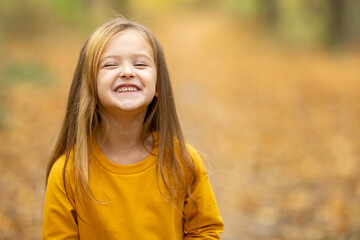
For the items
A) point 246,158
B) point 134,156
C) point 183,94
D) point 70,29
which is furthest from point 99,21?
point 134,156

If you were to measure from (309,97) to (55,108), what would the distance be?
6.07m

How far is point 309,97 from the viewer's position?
9766 millimetres

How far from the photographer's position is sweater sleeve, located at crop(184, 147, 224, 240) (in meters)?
2.27

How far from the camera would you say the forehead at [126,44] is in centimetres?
219

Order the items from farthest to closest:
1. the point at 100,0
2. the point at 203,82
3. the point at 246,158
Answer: the point at 100,0 → the point at 203,82 → the point at 246,158

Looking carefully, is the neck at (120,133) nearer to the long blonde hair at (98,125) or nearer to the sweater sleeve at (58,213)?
the long blonde hair at (98,125)

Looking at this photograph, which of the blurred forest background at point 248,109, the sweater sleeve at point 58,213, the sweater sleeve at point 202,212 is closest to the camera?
the sweater sleeve at point 58,213

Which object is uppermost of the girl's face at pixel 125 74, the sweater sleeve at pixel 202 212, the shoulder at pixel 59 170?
the girl's face at pixel 125 74

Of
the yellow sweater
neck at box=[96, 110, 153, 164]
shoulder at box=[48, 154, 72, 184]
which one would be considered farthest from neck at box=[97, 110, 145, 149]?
shoulder at box=[48, 154, 72, 184]

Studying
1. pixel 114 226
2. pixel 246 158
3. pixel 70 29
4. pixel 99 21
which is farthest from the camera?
pixel 99 21

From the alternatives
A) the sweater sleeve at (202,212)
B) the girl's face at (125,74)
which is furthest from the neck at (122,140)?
the sweater sleeve at (202,212)

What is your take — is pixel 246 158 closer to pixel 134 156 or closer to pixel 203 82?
pixel 134 156

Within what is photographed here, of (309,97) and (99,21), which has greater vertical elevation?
(99,21)

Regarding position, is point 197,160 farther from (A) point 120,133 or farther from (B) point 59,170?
(B) point 59,170
